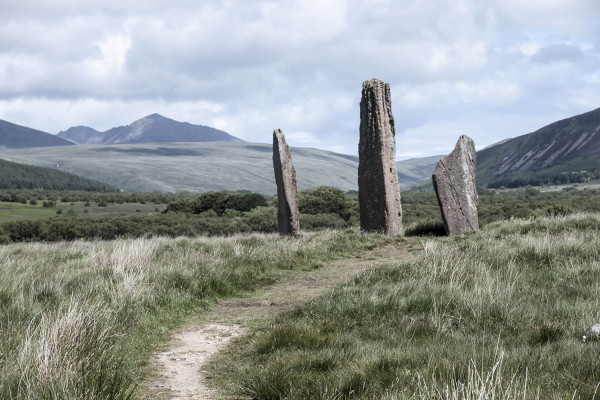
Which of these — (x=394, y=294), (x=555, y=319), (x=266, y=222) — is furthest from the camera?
(x=266, y=222)

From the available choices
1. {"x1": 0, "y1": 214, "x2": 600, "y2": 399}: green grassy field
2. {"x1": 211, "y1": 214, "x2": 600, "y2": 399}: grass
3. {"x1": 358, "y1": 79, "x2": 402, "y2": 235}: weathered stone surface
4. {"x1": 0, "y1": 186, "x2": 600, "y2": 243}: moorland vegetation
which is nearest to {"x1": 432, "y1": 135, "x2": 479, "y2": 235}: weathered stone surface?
{"x1": 358, "y1": 79, "x2": 402, "y2": 235}: weathered stone surface

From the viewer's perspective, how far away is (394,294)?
6359 millimetres

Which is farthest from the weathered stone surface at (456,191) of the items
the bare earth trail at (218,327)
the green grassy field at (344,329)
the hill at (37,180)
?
the hill at (37,180)

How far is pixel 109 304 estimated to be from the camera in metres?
6.23

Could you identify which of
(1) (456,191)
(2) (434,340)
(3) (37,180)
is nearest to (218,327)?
(2) (434,340)

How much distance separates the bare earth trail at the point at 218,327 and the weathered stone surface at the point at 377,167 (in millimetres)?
4919

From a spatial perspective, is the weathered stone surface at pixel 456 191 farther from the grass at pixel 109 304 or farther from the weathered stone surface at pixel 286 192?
the weathered stone surface at pixel 286 192

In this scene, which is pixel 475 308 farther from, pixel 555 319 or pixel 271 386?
pixel 271 386

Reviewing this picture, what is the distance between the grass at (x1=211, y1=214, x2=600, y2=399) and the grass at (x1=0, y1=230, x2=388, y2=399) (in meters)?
1.09

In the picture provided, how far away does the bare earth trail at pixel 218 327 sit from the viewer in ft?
15.1

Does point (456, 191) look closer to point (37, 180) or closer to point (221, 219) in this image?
point (221, 219)

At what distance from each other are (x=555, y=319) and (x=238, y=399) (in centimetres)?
343

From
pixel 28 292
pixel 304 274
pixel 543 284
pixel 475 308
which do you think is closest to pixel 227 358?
pixel 475 308

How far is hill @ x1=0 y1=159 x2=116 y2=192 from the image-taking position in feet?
464
